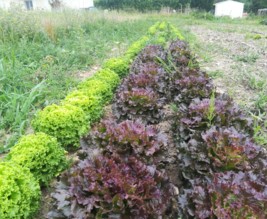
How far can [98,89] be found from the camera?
4.24m

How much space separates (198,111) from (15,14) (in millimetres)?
6824

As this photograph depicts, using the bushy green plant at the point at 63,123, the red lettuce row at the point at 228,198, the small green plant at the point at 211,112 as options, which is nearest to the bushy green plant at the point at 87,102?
the bushy green plant at the point at 63,123

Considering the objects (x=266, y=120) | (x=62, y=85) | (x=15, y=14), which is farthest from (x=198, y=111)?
(x=15, y=14)

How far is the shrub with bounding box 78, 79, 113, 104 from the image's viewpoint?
4148 mm

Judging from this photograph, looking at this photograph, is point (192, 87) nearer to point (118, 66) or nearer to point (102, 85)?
point (102, 85)

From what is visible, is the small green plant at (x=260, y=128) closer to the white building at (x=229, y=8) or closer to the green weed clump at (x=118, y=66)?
the green weed clump at (x=118, y=66)

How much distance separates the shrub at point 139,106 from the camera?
11.7ft

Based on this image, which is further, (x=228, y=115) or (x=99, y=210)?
(x=228, y=115)

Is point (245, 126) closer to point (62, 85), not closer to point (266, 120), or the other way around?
point (266, 120)

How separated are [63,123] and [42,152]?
2.03ft

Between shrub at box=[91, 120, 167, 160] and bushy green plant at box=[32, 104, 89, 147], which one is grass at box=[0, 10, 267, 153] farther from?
shrub at box=[91, 120, 167, 160]

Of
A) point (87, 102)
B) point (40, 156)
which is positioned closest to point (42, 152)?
point (40, 156)

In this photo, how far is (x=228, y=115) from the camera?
2.88 meters

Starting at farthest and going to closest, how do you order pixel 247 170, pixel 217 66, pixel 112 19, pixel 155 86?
pixel 112 19
pixel 217 66
pixel 155 86
pixel 247 170
